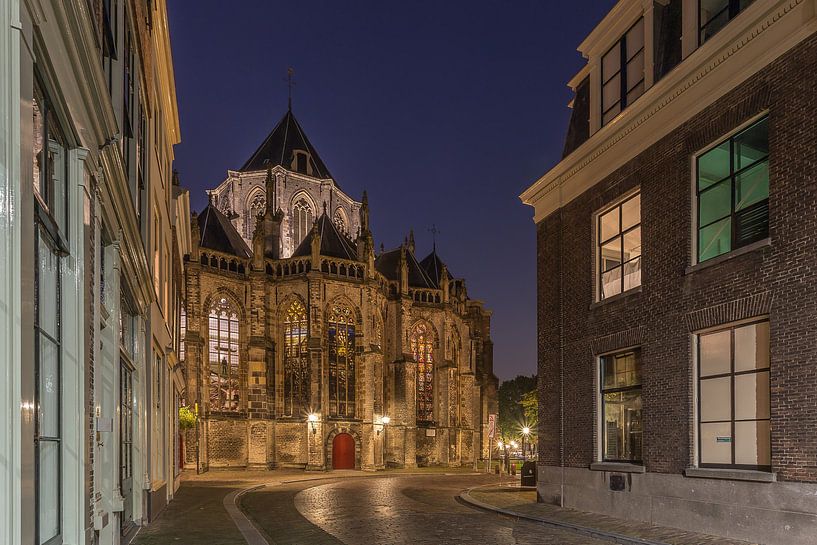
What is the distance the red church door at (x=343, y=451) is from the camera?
47.9m

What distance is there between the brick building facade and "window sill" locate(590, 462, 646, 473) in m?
0.06

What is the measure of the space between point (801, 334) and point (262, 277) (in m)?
39.7

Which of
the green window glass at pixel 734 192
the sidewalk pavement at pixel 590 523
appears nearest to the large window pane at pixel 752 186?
the green window glass at pixel 734 192

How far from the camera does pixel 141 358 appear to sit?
44.9ft

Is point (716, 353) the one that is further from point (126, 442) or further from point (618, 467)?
point (126, 442)

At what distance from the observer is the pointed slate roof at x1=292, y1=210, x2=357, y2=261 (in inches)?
1980

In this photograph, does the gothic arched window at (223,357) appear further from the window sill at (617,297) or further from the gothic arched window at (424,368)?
the window sill at (617,297)

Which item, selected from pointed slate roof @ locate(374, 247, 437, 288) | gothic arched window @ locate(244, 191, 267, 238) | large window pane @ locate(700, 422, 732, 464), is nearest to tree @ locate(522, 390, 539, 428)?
pointed slate roof @ locate(374, 247, 437, 288)

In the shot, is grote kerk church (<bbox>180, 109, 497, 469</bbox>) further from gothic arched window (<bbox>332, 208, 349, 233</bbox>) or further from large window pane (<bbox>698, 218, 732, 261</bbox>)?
large window pane (<bbox>698, 218, 732, 261</bbox>)

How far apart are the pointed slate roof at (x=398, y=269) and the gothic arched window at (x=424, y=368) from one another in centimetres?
384

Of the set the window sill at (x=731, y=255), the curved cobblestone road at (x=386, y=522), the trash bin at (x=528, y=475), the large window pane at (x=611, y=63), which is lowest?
the trash bin at (x=528, y=475)

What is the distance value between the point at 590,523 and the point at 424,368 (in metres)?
40.5

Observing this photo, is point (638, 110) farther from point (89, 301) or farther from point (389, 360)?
point (389, 360)

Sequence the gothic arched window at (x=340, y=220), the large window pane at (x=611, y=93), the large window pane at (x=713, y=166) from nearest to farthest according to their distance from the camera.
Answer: the large window pane at (x=713, y=166), the large window pane at (x=611, y=93), the gothic arched window at (x=340, y=220)
